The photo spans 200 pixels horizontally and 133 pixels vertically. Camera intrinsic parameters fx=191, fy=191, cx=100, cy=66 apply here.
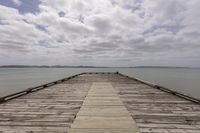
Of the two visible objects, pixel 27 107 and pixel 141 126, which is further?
pixel 27 107

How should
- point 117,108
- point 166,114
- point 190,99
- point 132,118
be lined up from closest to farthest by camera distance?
1. point 132,118
2. point 166,114
3. point 117,108
4. point 190,99

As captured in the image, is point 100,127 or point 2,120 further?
point 2,120

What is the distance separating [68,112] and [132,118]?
1.73 m

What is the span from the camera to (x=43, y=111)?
208 inches

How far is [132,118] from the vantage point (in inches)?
181

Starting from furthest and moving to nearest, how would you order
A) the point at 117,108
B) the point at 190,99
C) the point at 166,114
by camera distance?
1. the point at 190,99
2. the point at 117,108
3. the point at 166,114

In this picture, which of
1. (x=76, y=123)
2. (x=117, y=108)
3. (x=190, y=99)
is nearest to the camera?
(x=76, y=123)

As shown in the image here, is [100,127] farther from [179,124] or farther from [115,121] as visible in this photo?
[179,124]

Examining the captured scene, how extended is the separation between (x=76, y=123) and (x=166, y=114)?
239cm

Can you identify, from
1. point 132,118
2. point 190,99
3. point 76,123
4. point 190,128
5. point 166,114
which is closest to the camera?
point 190,128

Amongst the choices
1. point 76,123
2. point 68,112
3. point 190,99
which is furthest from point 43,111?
point 190,99

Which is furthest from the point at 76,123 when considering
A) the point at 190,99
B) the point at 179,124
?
the point at 190,99

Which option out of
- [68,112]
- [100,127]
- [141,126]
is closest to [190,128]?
[141,126]

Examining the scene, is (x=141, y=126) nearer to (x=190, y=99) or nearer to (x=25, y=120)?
(x=25, y=120)
